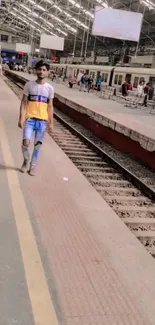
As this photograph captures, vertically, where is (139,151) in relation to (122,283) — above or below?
below

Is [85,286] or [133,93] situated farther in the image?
[133,93]

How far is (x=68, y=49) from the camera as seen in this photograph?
8144 cm

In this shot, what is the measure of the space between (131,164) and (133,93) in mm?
15445

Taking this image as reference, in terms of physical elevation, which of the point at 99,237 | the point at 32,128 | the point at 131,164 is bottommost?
the point at 131,164

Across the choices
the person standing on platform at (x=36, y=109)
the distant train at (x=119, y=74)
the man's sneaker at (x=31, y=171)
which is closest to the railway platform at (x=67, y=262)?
the man's sneaker at (x=31, y=171)

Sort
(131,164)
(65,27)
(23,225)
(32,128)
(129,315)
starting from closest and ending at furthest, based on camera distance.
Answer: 1. (129,315)
2. (23,225)
3. (32,128)
4. (131,164)
5. (65,27)

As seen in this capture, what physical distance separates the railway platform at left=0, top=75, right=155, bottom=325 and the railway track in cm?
54

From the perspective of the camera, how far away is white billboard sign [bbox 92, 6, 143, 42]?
1939 centimetres

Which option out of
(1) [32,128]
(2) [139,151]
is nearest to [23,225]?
(1) [32,128]

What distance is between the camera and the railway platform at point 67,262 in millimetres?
2520

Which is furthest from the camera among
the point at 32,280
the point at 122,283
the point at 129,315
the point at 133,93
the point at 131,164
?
the point at 133,93

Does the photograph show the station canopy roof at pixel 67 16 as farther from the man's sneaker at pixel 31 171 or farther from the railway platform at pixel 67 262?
the railway platform at pixel 67 262

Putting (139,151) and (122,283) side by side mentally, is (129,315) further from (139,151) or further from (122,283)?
(139,151)

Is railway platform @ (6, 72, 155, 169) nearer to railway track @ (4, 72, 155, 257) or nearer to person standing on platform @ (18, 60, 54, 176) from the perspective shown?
railway track @ (4, 72, 155, 257)
